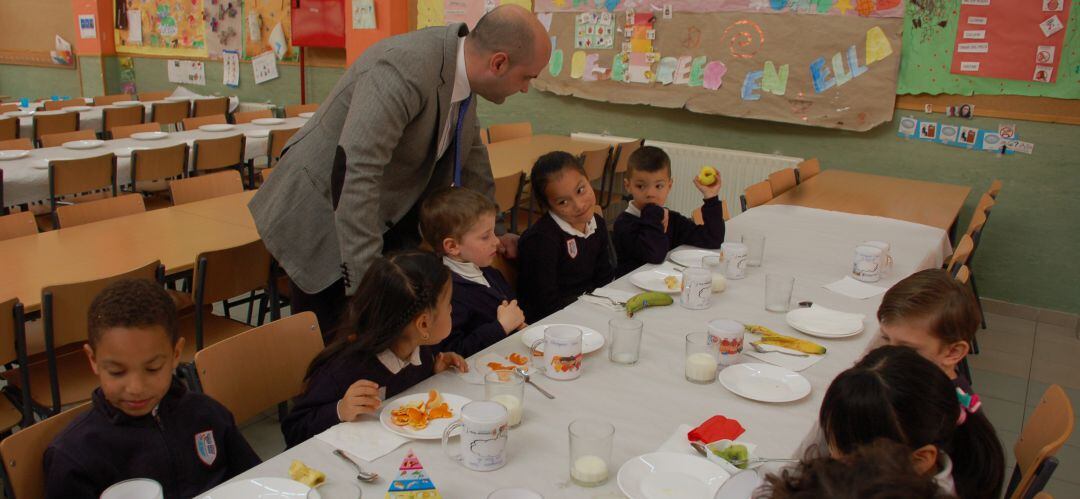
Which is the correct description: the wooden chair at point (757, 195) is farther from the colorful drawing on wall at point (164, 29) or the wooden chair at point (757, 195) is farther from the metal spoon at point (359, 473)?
Result: the colorful drawing on wall at point (164, 29)

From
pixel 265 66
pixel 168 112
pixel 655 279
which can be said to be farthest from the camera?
pixel 265 66

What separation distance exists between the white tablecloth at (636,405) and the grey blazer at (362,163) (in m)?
0.54

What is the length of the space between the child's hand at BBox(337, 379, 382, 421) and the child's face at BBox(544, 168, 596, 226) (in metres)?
1.32

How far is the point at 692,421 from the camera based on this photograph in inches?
65.1

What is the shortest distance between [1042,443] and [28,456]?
2.17 metres

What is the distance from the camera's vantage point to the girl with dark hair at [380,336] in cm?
174

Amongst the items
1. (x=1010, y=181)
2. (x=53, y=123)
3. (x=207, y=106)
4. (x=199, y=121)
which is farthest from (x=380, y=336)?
(x=207, y=106)

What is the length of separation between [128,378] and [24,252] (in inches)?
70.3

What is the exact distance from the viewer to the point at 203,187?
13.1 feet

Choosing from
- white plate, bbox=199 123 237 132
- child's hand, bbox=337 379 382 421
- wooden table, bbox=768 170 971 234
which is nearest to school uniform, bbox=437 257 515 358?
child's hand, bbox=337 379 382 421

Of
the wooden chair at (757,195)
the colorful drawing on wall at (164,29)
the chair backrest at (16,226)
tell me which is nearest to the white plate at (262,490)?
the chair backrest at (16,226)

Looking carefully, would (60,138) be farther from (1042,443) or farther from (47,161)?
(1042,443)

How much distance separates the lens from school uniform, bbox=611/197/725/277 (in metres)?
2.93

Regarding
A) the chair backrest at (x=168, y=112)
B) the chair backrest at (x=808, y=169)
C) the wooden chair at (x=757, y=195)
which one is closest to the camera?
the wooden chair at (x=757, y=195)
